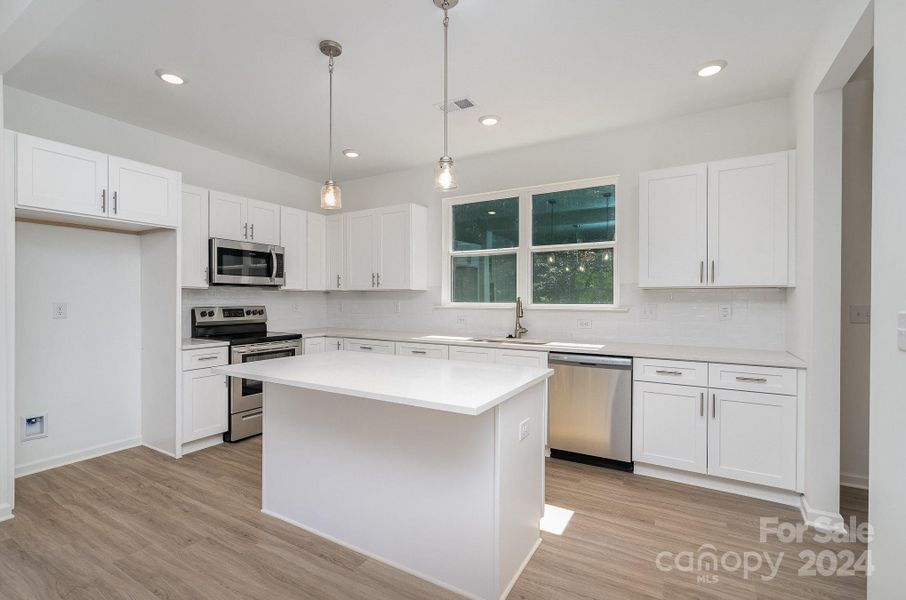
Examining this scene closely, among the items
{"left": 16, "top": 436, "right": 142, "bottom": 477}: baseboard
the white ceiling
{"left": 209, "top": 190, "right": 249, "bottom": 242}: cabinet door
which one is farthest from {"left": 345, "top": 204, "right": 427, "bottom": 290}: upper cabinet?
{"left": 16, "top": 436, "right": 142, "bottom": 477}: baseboard

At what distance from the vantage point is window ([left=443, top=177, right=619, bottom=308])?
3941 millimetres

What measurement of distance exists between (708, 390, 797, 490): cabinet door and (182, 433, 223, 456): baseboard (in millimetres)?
3888

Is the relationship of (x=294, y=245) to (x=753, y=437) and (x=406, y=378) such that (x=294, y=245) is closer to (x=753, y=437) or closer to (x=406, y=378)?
(x=406, y=378)

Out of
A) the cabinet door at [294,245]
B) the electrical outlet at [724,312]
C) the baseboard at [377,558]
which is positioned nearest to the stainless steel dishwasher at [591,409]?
the electrical outlet at [724,312]

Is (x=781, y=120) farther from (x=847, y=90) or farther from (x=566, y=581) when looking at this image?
(x=566, y=581)

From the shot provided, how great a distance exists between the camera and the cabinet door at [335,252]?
509 cm

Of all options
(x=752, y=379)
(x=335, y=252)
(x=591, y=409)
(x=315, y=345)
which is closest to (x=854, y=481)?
(x=752, y=379)

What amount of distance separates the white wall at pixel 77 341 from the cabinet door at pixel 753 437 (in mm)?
4565

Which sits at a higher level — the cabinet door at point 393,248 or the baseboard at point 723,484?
the cabinet door at point 393,248

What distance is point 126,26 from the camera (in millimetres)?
2334

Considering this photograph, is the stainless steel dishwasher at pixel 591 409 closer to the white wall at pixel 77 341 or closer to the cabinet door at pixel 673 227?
the cabinet door at pixel 673 227

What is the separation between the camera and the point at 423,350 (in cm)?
404

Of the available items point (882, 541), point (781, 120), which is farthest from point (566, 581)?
point (781, 120)

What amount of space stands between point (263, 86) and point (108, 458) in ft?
10.2
